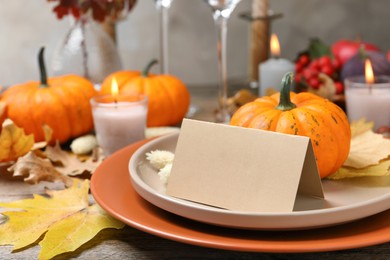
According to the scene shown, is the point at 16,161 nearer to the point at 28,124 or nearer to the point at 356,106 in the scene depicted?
the point at 28,124

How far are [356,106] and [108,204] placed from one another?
53 centimetres

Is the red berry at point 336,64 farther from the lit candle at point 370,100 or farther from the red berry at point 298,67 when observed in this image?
the lit candle at point 370,100

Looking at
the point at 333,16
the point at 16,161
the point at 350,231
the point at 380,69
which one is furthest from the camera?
the point at 333,16

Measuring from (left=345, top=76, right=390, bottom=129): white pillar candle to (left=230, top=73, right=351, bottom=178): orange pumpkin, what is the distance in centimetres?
33

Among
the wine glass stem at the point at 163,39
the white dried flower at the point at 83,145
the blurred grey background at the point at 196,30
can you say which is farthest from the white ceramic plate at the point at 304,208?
the blurred grey background at the point at 196,30

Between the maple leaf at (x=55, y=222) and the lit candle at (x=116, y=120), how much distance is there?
193mm

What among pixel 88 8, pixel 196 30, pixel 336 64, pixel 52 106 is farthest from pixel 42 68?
pixel 196 30

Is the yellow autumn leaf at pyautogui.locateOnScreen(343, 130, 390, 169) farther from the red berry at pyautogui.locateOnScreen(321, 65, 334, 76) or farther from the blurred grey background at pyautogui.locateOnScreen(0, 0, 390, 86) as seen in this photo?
the blurred grey background at pyautogui.locateOnScreen(0, 0, 390, 86)

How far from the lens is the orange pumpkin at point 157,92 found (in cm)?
98

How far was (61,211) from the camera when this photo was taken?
629 mm

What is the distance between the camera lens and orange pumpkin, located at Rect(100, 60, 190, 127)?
0.98 meters

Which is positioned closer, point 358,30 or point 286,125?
point 286,125

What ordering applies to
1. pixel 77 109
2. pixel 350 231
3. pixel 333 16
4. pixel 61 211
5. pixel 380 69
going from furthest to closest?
pixel 333 16 → pixel 380 69 → pixel 77 109 → pixel 61 211 → pixel 350 231

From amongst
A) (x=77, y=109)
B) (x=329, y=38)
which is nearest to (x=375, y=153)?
(x=77, y=109)
